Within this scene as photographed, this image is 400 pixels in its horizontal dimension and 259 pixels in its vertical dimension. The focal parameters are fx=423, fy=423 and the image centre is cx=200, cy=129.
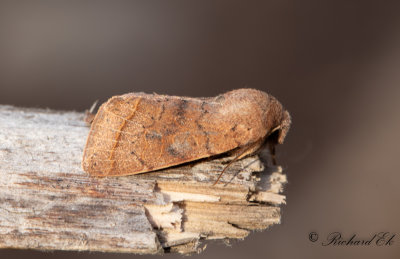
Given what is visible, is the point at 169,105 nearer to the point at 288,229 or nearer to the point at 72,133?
the point at 72,133

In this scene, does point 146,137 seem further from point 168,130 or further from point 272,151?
point 272,151

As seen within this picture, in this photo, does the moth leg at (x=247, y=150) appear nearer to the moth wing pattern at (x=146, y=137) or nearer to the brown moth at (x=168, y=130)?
the brown moth at (x=168, y=130)

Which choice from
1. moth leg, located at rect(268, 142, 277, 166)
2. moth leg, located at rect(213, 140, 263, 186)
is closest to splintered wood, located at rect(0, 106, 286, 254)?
moth leg, located at rect(213, 140, 263, 186)

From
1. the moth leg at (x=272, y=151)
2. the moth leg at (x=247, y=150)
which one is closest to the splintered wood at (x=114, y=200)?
the moth leg at (x=247, y=150)

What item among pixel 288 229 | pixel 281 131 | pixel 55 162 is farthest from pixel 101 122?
pixel 288 229

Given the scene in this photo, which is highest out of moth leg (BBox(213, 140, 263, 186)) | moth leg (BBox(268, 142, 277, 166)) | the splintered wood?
moth leg (BBox(268, 142, 277, 166))

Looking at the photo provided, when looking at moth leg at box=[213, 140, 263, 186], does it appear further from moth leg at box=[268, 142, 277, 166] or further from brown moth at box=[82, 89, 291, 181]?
moth leg at box=[268, 142, 277, 166]

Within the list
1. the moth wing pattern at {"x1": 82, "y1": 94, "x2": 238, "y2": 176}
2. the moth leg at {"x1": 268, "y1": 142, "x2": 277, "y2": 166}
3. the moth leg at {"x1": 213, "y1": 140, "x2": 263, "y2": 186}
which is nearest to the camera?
the moth wing pattern at {"x1": 82, "y1": 94, "x2": 238, "y2": 176}
